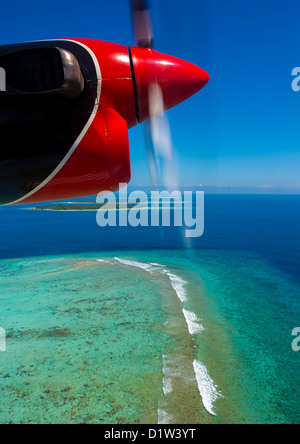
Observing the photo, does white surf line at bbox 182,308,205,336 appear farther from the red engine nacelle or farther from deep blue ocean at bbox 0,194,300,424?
the red engine nacelle

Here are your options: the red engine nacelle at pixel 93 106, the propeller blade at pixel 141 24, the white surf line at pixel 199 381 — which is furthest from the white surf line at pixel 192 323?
the propeller blade at pixel 141 24

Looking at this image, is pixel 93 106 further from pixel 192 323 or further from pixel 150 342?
pixel 192 323

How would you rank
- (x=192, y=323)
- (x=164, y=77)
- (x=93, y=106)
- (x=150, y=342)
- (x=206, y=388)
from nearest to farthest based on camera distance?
(x=93, y=106), (x=164, y=77), (x=206, y=388), (x=150, y=342), (x=192, y=323)

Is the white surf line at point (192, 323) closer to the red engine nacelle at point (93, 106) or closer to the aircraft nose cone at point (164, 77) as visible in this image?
the red engine nacelle at point (93, 106)

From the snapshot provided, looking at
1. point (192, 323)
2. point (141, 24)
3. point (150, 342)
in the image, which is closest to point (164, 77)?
point (141, 24)

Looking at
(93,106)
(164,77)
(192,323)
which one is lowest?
(192,323)
